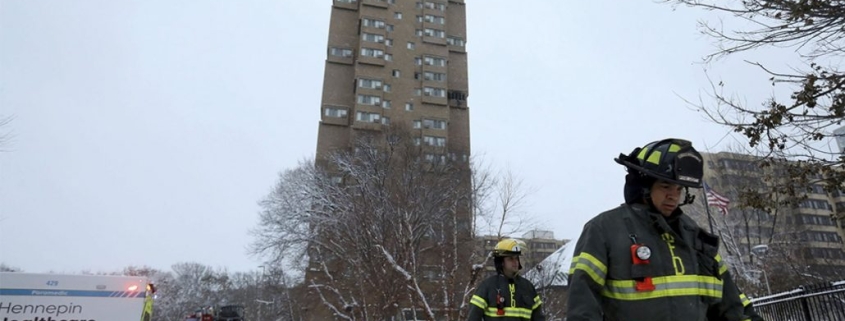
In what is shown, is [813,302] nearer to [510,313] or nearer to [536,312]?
[536,312]

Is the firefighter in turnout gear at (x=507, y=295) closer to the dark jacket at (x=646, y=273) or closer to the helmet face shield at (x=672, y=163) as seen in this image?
the dark jacket at (x=646, y=273)

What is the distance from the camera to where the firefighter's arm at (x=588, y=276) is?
2.34 meters

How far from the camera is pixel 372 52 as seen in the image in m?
53.9

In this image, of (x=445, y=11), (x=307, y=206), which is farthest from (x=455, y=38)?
(x=307, y=206)

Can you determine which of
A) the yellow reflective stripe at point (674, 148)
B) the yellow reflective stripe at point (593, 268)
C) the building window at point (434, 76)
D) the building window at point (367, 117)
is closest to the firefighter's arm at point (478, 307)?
the yellow reflective stripe at point (593, 268)

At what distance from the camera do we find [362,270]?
78.3 ft

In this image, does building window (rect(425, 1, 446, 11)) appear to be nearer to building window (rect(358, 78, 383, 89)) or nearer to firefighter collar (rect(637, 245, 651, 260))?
building window (rect(358, 78, 383, 89))

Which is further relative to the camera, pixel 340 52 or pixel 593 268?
pixel 340 52

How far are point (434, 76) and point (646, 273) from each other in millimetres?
53926

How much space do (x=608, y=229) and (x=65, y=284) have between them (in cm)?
948

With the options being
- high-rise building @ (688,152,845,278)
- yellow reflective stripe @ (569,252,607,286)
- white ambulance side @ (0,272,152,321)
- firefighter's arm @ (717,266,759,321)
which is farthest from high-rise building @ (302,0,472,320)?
yellow reflective stripe @ (569,252,607,286)

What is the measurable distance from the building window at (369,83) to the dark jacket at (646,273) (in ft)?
164

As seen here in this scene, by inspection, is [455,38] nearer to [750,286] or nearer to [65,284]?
[750,286]

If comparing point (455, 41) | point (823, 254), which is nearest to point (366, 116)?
point (455, 41)
